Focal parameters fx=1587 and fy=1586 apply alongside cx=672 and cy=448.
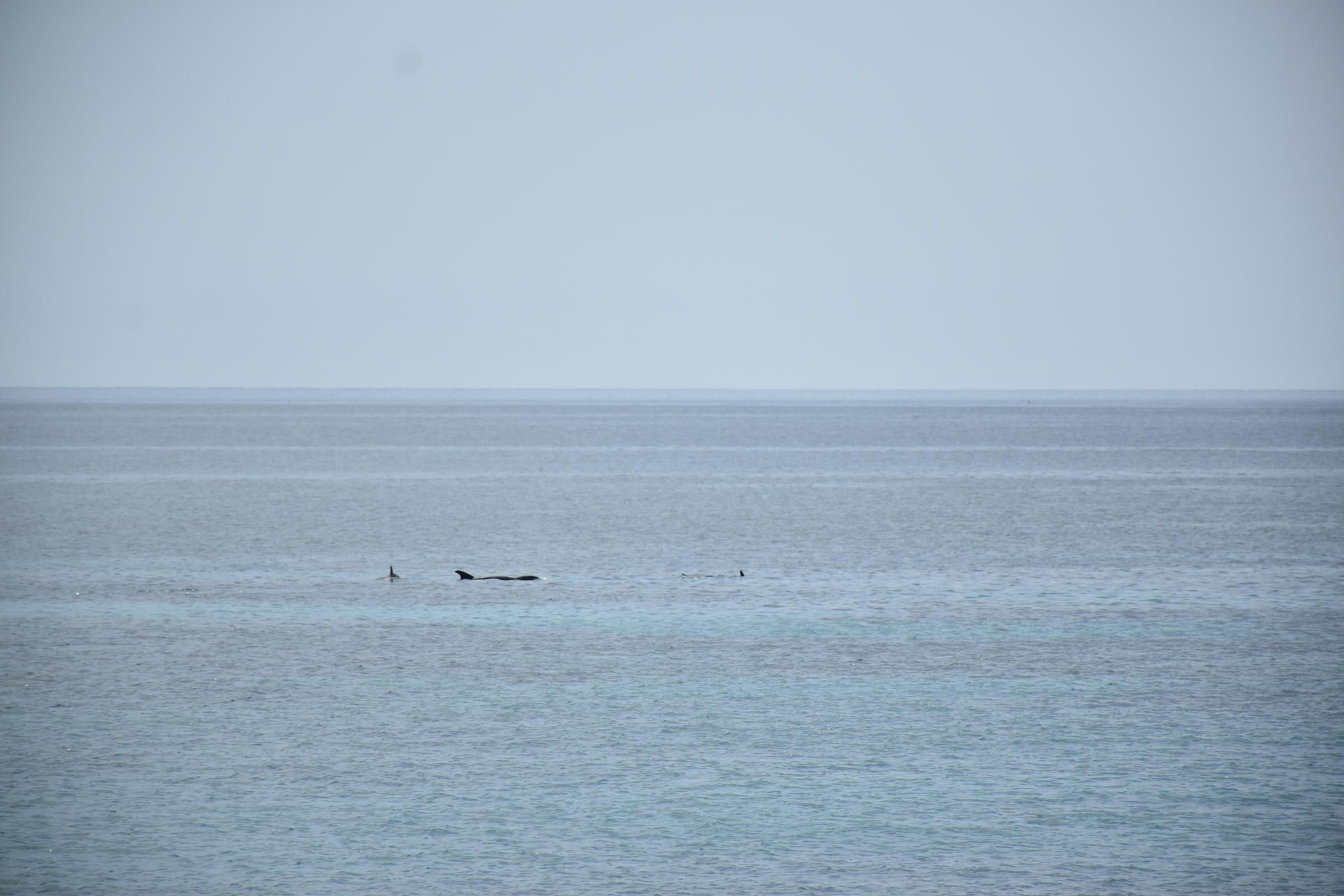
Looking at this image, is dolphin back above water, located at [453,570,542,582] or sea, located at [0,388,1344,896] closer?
sea, located at [0,388,1344,896]

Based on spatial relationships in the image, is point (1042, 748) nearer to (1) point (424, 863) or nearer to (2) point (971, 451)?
(1) point (424, 863)

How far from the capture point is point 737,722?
1802 centimetres

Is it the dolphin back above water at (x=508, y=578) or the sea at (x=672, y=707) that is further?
the dolphin back above water at (x=508, y=578)

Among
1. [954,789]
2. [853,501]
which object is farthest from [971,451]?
[954,789]

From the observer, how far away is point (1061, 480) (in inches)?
2709

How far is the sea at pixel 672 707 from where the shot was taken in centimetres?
1328

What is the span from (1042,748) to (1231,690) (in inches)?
178

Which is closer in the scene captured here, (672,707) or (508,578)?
(672,707)

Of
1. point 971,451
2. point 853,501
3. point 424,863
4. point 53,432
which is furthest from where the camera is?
point 53,432

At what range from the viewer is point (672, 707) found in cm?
1889

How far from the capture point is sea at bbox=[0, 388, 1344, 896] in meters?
13.3

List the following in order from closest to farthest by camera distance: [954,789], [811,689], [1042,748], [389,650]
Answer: [954,789], [1042,748], [811,689], [389,650]

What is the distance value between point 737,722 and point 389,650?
270 inches

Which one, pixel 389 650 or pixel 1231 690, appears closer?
pixel 1231 690
